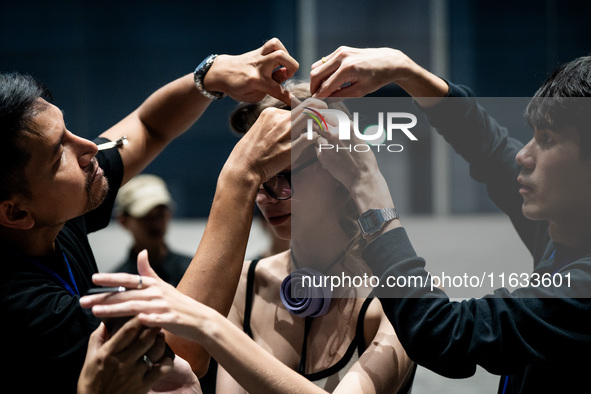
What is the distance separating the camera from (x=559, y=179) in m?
1.21

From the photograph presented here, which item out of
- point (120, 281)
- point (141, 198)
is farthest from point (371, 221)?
point (141, 198)

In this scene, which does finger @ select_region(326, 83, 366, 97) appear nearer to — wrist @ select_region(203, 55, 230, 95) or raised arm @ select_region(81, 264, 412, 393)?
wrist @ select_region(203, 55, 230, 95)

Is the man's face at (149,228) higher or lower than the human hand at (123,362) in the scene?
lower

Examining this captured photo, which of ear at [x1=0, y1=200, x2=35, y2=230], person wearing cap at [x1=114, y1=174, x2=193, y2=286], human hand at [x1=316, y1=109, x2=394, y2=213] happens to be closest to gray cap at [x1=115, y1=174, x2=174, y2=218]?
person wearing cap at [x1=114, y1=174, x2=193, y2=286]

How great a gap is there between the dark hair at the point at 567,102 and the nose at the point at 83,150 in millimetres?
958

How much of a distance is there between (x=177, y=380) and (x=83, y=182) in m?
0.48

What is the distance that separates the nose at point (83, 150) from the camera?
1.40m

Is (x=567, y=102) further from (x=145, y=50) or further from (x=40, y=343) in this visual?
(x=145, y=50)

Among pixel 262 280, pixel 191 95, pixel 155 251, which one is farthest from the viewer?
pixel 155 251

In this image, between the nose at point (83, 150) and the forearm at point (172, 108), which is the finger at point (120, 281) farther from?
the forearm at point (172, 108)

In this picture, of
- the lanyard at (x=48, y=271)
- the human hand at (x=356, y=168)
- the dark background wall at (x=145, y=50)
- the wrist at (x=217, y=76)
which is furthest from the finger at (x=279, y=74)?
the dark background wall at (x=145, y=50)

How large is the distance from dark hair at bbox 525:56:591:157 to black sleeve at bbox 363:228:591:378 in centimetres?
26

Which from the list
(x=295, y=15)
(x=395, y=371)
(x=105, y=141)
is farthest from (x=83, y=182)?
(x=295, y=15)

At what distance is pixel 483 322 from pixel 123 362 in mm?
660
